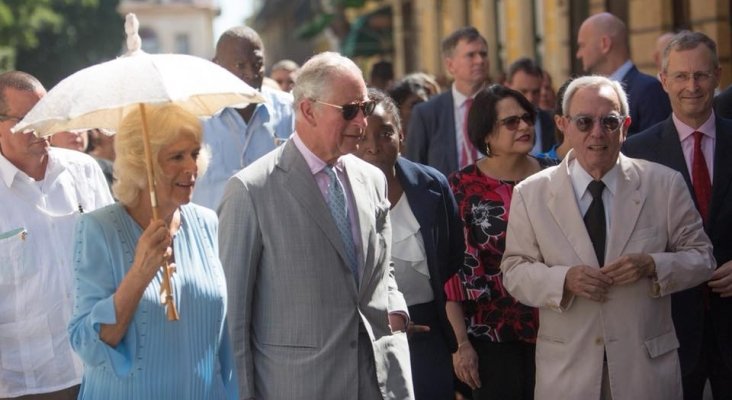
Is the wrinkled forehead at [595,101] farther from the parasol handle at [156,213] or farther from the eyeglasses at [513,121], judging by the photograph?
the parasol handle at [156,213]

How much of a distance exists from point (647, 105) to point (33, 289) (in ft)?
13.0

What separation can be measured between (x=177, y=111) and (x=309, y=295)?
858 millimetres

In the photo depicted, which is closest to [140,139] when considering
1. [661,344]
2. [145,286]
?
[145,286]

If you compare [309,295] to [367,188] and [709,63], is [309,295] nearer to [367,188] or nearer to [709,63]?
[367,188]

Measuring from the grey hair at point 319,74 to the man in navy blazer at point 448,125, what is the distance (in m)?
3.90

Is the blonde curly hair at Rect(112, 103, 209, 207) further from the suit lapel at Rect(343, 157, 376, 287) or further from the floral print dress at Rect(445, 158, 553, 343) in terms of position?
the floral print dress at Rect(445, 158, 553, 343)

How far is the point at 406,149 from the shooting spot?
33.2 ft

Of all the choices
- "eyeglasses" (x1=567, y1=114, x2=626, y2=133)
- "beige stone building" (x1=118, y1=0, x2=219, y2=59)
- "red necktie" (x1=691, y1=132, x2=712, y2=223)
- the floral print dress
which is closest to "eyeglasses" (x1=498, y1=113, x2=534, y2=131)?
the floral print dress

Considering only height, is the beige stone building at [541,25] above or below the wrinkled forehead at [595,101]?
above

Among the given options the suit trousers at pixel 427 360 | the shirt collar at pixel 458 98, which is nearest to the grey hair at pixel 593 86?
the suit trousers at pixel 427 360

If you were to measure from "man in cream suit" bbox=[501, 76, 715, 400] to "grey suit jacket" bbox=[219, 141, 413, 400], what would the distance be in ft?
3.30

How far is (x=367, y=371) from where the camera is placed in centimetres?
562

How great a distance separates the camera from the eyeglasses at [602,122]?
20.6 feet

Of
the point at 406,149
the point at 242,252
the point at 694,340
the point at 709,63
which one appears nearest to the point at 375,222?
the point at 242,252
